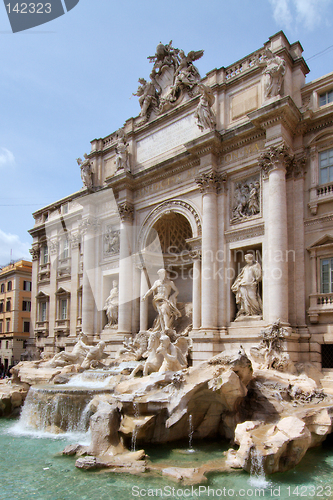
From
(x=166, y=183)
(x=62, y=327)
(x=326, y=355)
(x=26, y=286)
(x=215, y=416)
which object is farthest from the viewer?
(x=26, y=286)

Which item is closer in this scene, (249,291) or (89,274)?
(249,291)

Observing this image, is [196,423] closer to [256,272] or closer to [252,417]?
[252,417]

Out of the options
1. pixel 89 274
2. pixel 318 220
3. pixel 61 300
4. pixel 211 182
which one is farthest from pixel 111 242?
pixel 318 220

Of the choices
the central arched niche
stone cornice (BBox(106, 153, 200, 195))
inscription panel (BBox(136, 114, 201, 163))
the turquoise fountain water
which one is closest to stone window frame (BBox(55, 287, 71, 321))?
the central arched niche

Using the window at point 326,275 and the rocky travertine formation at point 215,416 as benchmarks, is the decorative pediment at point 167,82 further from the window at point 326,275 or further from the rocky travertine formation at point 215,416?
the rocky travertine formation at point 215,416

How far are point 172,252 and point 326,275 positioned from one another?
8.98m

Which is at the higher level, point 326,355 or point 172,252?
point 172,252

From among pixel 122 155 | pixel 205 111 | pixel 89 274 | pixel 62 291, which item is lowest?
pixel 62 291

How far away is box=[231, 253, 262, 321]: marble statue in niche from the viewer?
16297mm

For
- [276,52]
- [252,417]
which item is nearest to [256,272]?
[252,417]

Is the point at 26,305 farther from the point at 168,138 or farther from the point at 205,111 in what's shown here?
the point at 205,111

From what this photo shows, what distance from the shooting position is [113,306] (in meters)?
22.4

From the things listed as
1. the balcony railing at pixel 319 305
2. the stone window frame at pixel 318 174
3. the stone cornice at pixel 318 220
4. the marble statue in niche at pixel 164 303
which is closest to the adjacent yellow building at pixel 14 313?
the marble statue in niche at pixel 164 303

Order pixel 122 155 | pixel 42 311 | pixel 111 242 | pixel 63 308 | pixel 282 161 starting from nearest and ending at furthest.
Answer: pixel 282 161 < pixel 122 155 < pixel 111 242 < pixel 63 308 < pixel 42 311
